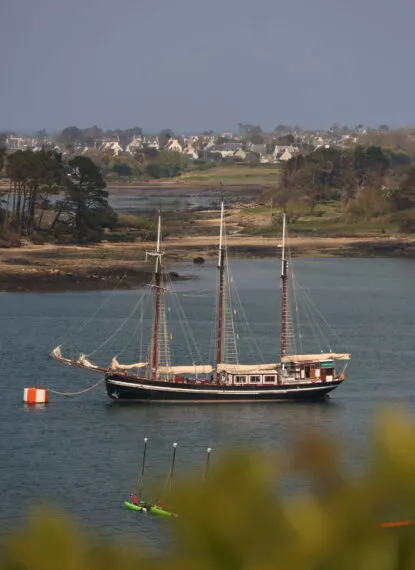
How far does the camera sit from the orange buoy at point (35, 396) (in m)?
38.1

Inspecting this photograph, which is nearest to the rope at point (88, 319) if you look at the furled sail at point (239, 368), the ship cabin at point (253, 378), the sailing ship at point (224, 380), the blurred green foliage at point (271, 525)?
the sailing ship at point (224, 380)

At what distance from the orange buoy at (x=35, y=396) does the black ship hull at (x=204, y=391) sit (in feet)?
6.72

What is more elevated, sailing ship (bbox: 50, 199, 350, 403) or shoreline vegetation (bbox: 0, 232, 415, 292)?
sailing ship (bbox: 50, 199, 350, 403)

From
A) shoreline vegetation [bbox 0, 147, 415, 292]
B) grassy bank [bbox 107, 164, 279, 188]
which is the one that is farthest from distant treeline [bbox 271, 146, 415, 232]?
grassy bank [bbox 107, 164, 279, 188]

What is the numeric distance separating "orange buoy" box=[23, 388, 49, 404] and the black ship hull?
205 centimetres

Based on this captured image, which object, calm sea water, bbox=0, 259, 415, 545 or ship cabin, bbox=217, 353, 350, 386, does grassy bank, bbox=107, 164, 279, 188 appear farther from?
ship cabin, bbox=217, 353, 350, 386

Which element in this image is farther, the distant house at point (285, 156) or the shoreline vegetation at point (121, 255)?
the distant house at point (285, 156)

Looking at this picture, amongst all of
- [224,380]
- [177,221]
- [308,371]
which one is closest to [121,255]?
[177,221]

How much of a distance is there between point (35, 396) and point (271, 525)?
A: 117ft

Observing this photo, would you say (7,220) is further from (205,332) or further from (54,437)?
(54,437)

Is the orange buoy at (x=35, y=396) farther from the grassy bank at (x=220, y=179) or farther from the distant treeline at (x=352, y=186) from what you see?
the grassy bank at (x=220, y=179)

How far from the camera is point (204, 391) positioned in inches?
1593

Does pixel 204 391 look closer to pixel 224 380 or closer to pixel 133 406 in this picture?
pixel 224 380

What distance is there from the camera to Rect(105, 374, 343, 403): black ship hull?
131ft
